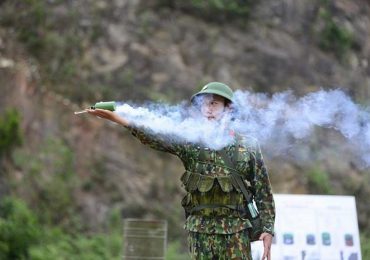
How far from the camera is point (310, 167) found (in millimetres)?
11430

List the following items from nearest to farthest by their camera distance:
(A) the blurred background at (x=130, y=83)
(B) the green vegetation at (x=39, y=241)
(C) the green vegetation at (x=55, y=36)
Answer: (B) the green vegetation at (x=39, y=241)
(A) the blurred background at (x=130, y=83)
(C) the green vegetation at (x=55, y=36)

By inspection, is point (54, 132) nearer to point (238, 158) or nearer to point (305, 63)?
point (305, 63)

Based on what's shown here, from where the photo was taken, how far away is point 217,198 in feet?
12.1

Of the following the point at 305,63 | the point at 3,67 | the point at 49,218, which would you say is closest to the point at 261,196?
the point at 49,218

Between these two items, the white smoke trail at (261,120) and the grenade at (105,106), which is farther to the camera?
the white smoke trail at (261,120)

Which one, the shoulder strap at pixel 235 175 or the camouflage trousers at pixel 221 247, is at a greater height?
the shoulder strap at pixel 235 175

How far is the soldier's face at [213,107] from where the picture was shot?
380 cm

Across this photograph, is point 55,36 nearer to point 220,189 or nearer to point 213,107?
point 213,107

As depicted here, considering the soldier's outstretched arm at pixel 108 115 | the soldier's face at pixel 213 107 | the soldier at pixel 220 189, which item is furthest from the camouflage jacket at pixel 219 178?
the soldier's face at pixel 213 107

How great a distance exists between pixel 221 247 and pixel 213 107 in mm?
917

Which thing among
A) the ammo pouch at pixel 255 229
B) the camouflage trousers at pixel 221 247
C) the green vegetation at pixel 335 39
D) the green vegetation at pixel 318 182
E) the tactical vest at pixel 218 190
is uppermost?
the green vegetation at pixel 335 39

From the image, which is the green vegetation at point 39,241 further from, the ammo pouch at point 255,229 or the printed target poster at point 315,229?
the ammo pouch at point 255,229

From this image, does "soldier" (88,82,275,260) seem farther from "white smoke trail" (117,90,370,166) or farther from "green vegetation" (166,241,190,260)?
"green vegetation" (166,241,190,260)

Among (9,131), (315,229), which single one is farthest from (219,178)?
(9,131)
